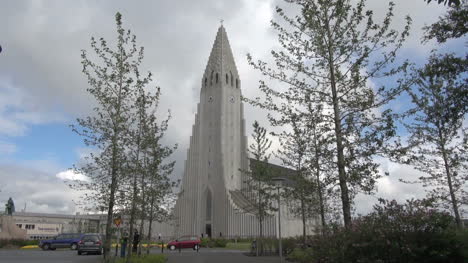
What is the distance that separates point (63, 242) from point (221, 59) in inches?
1949

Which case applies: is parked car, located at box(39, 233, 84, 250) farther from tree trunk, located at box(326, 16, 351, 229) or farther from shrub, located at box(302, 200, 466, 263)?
shrub, located at box(302, 200, 466, 263)

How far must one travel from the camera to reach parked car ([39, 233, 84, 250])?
3095 centimetres

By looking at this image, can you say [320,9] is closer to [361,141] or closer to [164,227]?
[361,141]

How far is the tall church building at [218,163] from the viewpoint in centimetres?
6241

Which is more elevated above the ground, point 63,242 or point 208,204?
point 208,204

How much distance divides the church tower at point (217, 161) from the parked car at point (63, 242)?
32.4 m

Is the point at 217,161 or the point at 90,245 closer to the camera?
the point at 90,245

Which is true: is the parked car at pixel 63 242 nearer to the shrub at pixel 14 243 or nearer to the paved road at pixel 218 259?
the shrub at pixel 14 243

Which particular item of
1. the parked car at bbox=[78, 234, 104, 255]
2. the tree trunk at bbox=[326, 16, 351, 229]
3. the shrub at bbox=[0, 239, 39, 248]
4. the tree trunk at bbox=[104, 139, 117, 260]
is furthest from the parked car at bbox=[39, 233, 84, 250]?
the tree trunk at bbox=[326, 16, 351, 229]

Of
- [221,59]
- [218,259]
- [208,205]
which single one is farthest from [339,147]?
[221,59]

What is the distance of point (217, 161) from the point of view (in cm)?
6738

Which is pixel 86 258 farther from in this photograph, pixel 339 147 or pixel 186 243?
pixel 186 243

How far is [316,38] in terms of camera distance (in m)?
12.6

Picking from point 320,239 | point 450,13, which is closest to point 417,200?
point 320,239
